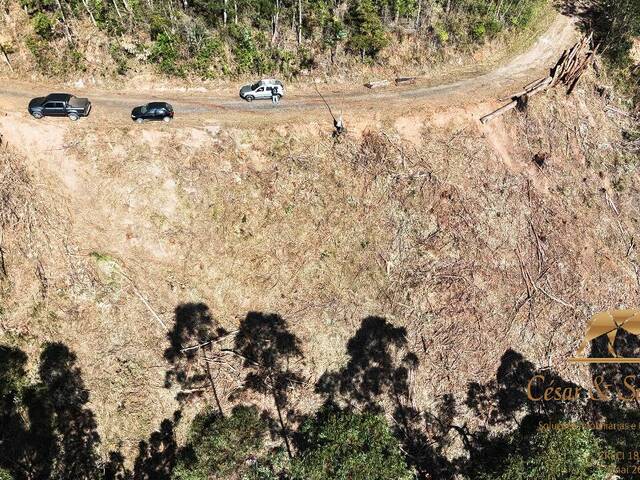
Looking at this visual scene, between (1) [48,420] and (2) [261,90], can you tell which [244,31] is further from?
(1) [48,420]

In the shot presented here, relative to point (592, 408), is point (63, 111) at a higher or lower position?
higher

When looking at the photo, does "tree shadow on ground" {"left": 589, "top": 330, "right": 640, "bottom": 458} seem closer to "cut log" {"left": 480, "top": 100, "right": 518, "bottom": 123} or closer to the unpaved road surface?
"cut log" {"left": 480, "top": 100, "right": 518, "bottom": 123}

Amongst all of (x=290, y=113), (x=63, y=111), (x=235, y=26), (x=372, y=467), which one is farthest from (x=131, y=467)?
(x=235, y=26)

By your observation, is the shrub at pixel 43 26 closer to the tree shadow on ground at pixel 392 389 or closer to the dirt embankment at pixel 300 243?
the dirt embankment at pixel 300 243

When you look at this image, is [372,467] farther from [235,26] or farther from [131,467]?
[235,26]

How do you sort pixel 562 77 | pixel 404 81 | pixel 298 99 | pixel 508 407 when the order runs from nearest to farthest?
1. pixel 508 407
2. pixel 298 99
3. pixel 562 77
4. pixel 404 81

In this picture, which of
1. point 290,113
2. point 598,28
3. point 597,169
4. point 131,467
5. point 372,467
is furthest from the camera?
point 598,28

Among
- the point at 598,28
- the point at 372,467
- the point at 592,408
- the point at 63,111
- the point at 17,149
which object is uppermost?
the point at 598,28

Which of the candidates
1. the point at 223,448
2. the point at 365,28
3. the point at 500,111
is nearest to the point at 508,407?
the point at 223,448

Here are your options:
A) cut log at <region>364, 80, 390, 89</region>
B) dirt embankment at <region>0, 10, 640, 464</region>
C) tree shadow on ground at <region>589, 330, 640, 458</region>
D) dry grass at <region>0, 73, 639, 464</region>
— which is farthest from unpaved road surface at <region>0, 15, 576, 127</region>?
tree shadow on ground at <region>589, 330, 640, 458</region>
